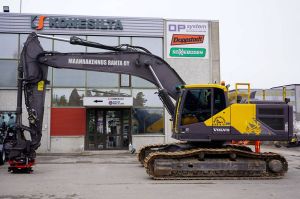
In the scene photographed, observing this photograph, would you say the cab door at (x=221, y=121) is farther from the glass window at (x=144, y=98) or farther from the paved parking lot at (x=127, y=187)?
the glass window at (x=144, y=98)

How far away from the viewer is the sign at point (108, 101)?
22.9 metres

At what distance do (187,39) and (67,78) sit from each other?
26.4ft

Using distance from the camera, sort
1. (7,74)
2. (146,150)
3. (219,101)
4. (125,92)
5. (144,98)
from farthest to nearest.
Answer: (144,98), (125,92), (7,74), (146,150), (219,101)

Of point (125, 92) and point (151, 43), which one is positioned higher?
point (151, 43)

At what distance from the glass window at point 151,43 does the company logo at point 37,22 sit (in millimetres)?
5711

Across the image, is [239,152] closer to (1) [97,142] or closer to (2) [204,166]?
(2) [204,166]

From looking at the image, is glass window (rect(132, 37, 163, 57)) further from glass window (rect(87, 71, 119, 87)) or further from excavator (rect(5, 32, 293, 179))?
excavator (rect(5, 32, 293, 179))

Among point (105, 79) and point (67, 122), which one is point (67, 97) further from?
point (105, 79)

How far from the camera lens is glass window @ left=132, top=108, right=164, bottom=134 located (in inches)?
957

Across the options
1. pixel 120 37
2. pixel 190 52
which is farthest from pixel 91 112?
pixel 190 52

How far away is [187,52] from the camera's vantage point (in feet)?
82.4

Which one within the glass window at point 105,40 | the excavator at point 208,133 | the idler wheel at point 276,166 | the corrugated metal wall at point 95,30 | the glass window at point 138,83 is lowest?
the idler wheel at point 276,166

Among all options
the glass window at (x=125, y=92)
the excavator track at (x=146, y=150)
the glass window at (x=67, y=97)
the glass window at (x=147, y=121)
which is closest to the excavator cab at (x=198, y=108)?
the excavator track at (x=146, y=150)

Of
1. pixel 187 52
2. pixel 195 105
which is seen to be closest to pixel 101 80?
pixel 187 52
